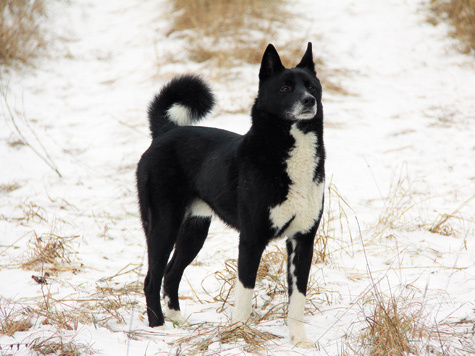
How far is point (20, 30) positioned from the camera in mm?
7426

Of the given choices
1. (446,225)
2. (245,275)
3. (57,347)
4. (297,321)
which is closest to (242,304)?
(245,275)

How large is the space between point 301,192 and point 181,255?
0.93 m

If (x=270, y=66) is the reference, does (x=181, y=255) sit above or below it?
below

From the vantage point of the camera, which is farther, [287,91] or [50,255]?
[50,255]

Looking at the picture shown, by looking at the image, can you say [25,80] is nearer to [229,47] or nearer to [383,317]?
[229,47]

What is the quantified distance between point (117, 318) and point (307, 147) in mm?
1306

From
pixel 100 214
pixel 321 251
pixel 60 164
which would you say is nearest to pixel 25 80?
pixel 60 164

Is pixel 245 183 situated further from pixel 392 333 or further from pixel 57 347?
pixel 57 347

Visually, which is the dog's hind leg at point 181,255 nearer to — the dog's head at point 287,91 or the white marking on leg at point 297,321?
the white marking on leg at point 297,321

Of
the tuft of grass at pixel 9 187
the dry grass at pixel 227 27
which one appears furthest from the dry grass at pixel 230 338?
the dry grass at pixel 227 27

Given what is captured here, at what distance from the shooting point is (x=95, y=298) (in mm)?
2957

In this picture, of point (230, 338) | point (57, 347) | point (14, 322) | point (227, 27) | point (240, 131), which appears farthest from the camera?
point (227, 27)

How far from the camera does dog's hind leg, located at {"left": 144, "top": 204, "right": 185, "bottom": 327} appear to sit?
2828 millimetres

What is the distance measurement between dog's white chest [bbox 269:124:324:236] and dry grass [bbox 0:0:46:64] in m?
5.97
